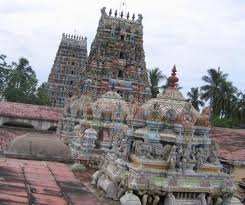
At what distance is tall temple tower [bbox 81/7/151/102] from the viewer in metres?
32.1

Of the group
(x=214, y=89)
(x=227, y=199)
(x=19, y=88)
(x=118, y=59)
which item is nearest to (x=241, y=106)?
(x=214, y=89)

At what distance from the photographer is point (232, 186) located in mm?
9695

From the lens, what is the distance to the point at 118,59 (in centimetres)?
3275

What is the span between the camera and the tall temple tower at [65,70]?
1989 inches

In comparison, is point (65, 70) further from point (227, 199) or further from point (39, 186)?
point (227, 199)

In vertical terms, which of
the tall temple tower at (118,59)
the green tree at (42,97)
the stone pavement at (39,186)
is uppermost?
the tall temple tower at (118,59)

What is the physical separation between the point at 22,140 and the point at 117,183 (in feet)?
20.6

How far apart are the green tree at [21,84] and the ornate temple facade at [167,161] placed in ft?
141

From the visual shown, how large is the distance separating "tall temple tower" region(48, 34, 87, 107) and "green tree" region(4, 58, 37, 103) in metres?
3.46

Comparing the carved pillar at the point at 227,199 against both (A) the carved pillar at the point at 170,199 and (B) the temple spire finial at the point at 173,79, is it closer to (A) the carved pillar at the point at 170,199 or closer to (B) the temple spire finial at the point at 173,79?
(A) the carved pillar at the point at 170,199

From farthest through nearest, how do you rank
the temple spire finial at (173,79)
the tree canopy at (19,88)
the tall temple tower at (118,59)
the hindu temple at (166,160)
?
1. the tree canopy at (19,88)
2. the tall temple tower at (118,59)
3. the temple spire finial at (173,79)
4. the hindu temple at (166,160)

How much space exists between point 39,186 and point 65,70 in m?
41.4

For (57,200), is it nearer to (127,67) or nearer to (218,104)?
(127,67)

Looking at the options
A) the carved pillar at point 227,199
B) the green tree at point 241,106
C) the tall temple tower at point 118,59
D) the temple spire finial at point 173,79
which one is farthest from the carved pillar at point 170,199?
the green tree at point 241,106
